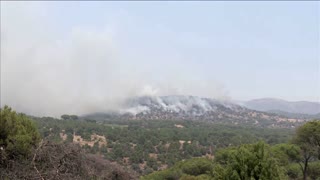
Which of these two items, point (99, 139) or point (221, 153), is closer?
point (221, 153)

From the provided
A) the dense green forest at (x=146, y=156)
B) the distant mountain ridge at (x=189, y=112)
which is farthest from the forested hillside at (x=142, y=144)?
the distant mountain ridge at (x=189, y=112)

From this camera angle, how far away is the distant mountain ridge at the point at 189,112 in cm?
13488

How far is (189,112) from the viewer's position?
159 meters

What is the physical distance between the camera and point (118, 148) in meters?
48.6

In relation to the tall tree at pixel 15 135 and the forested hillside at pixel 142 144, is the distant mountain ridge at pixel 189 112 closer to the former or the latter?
the forested hillside at pixel 142 144

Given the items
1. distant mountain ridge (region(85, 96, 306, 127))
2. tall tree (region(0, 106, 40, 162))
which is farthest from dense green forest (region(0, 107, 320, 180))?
distant mountain ridge (region(85, 96, 306, 127))

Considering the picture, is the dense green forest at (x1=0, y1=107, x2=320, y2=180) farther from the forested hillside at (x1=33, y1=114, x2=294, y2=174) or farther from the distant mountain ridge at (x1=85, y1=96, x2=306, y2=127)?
the distant mountain ridge at (x1=85, y1=96, x2=306, y2=127)

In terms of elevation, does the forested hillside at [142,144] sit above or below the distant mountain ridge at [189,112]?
below

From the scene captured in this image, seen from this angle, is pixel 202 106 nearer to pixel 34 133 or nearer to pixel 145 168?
pixel 145 168

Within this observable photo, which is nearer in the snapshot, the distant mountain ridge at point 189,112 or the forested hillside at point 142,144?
the forested hillside at point 142,144

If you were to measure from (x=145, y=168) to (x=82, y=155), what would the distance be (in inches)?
1272

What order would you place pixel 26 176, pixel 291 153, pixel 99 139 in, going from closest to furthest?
pixel 26 176 → pixel 291 153 → pixel 99 139

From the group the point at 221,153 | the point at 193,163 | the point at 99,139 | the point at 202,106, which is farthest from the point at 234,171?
the point at 202,106

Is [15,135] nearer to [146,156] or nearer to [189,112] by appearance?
[146,156]
